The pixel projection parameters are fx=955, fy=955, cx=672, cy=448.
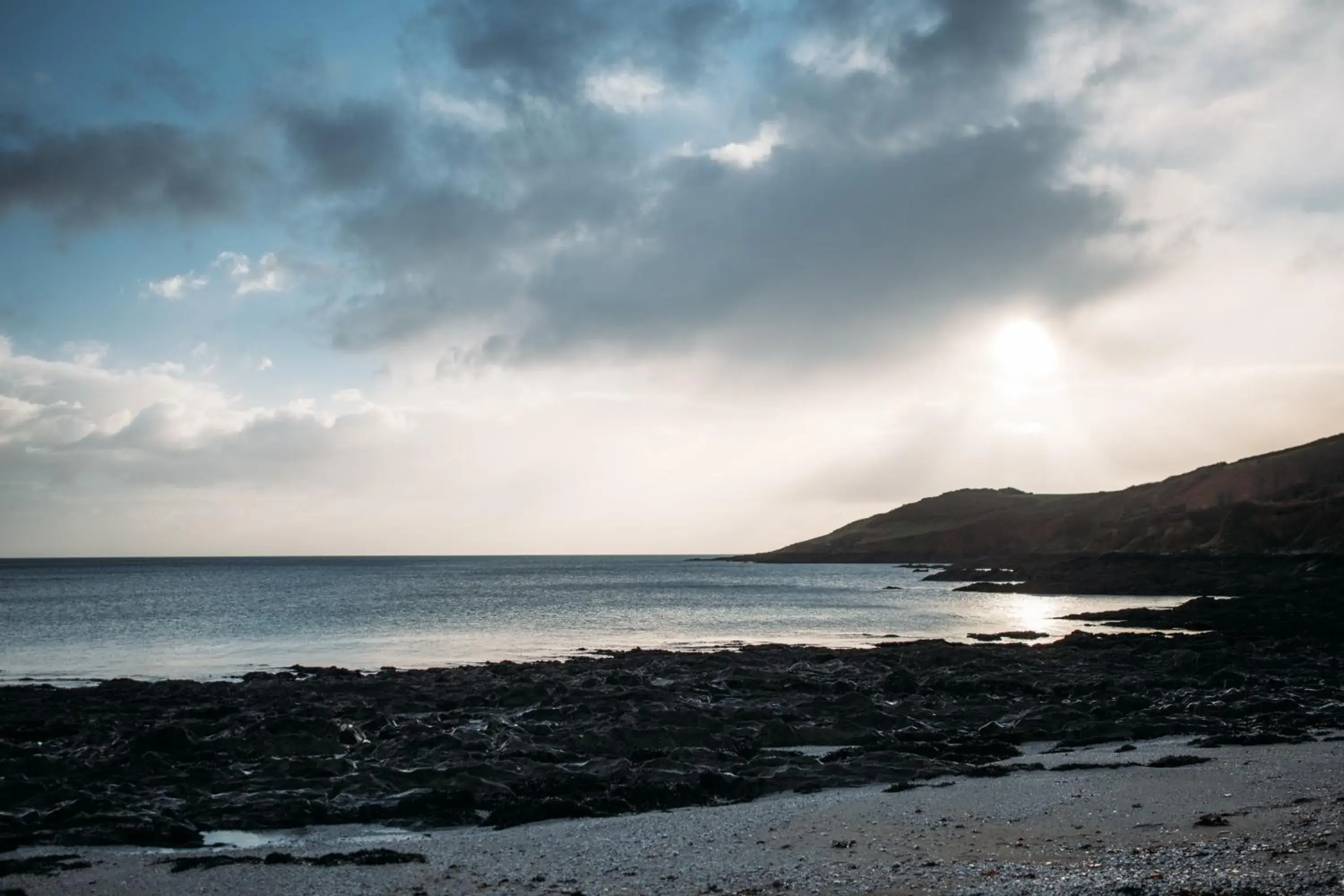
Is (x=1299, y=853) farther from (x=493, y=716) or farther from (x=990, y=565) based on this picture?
(x=990, y=565)

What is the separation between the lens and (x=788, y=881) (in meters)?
9.68

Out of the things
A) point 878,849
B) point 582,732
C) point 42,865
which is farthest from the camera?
point 582,732

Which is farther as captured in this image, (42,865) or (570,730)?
(570,730)

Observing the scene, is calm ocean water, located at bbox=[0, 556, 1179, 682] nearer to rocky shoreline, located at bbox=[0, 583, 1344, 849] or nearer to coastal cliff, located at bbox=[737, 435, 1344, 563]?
rocky shoreline, located at bbox=[0, 583, 1344, 849]

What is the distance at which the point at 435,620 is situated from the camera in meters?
61.9

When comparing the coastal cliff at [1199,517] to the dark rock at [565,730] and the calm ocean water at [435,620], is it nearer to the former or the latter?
the calm ocean water at [435,620]

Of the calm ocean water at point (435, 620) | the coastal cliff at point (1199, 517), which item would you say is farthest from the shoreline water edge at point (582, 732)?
the coastal cliff at point (1199, 517)

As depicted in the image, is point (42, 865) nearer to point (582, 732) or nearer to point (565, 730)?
point (582, 732)

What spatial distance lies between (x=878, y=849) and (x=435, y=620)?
5454cm

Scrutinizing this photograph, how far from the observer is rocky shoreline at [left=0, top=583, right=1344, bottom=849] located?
14.5 metres

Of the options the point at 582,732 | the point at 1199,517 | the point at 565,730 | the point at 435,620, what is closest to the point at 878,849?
the point at 582,732

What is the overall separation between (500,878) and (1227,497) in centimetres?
12487

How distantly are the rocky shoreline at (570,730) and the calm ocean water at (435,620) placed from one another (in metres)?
9.39

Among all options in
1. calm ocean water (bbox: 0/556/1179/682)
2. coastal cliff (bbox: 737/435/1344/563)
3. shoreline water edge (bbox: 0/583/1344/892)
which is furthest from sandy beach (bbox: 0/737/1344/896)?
coastal cliff (bbox: 737/435/1344/563)
